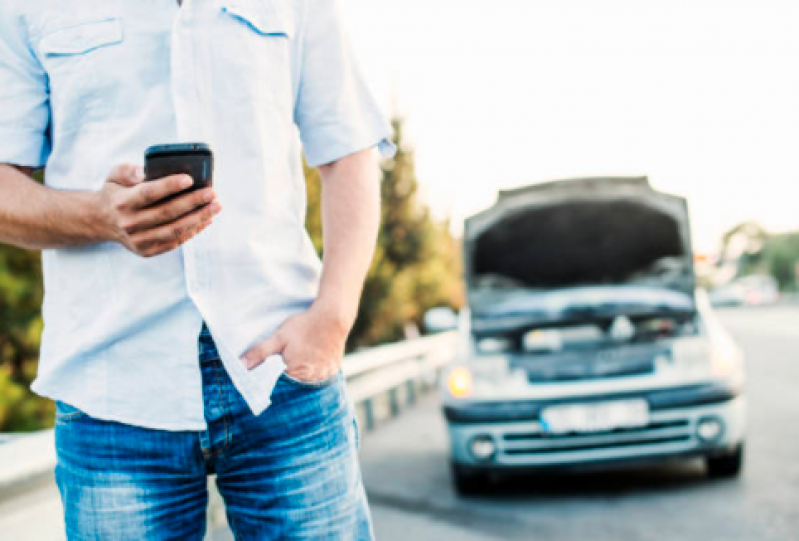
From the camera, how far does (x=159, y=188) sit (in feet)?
4.33

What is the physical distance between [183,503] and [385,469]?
17.6 feet

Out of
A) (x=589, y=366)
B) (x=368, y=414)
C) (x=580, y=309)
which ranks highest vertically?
(x=580, y=309)

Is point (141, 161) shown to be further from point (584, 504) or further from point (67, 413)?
point (584, 504)

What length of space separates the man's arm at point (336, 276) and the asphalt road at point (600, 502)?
326cm

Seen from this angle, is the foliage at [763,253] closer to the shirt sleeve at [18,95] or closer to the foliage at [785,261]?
the foliage at [785,261]

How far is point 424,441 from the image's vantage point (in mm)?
8016

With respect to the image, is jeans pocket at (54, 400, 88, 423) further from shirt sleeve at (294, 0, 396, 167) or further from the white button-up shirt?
shirt sleeve at (294, 0, 396, 167)

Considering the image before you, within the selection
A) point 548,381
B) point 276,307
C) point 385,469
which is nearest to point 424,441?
point 385,469

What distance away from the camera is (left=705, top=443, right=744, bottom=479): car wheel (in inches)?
224

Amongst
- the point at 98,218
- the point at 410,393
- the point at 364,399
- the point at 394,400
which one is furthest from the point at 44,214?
the point at 410,393

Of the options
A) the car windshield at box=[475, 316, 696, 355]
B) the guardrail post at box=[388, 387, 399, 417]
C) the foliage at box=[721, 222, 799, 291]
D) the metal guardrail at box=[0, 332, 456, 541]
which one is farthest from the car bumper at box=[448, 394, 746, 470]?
the foliage at box=[721, 222, 799, 291]

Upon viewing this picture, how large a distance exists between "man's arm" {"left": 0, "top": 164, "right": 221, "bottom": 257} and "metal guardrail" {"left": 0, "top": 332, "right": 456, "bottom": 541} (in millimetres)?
1100

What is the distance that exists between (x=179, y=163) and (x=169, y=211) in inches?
2.7

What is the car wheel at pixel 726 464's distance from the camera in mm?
5680
